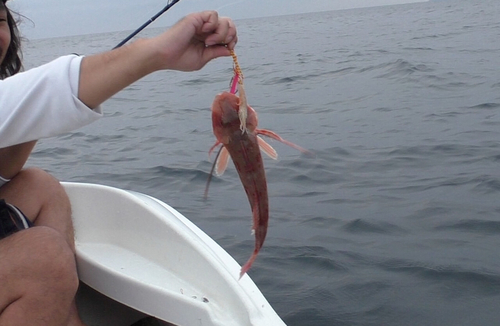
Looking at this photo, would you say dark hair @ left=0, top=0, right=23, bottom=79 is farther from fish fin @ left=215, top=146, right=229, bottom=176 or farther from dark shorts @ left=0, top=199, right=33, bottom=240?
fish fin @ left=215, top=146, right=229, bottom=176

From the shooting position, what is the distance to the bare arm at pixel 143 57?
1.70 m

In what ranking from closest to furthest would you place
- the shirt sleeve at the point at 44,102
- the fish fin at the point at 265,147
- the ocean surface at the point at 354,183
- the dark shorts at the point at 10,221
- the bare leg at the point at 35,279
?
the shirt sleeve at the point at 44,102 → the fish fin at the point at 265,147 → the bare leg at the point at 35,279 → the dark shorts at the point at 10,221 → the ocean surface at the point at 354,183

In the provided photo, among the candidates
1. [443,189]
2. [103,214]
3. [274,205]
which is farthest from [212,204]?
[443,189]

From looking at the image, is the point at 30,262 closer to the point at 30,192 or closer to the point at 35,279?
the point at 35,279

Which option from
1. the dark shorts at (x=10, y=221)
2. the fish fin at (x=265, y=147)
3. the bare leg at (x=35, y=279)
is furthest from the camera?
the dark shorts at (x=10, y=221)

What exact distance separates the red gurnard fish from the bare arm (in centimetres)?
20

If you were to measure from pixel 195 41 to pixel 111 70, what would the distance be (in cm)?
30

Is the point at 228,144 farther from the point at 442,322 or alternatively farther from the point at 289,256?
the point at 289,256

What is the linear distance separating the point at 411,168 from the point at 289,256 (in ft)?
7.12

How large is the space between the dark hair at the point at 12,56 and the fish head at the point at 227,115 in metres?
1.64

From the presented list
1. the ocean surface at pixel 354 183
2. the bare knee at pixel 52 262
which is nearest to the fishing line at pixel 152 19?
the bare knee at pixel 52 262

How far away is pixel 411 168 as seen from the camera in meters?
5.60

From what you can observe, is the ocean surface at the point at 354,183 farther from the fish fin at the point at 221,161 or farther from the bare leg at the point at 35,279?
the fish fin at the point at 221,161

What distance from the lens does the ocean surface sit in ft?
11.3
